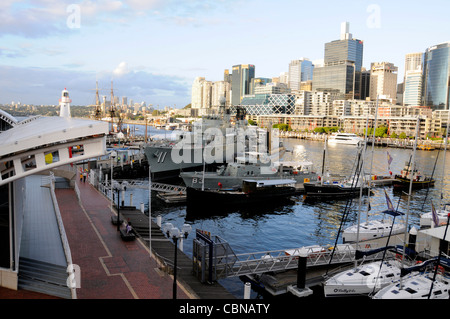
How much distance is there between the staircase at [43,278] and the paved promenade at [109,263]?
2.50ft

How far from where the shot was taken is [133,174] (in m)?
55.4

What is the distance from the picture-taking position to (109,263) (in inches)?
688

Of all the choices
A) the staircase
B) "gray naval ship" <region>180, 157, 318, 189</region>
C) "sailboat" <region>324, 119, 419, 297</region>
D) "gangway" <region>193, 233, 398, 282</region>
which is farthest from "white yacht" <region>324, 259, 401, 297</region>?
"gray naval ship" <region>180, 157, 318, 189</region>

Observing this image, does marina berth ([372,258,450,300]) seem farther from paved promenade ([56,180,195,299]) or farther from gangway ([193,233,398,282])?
paved promenade ([56,180,195,299])

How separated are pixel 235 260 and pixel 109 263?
20.7ft

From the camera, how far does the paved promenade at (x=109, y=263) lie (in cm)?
1468

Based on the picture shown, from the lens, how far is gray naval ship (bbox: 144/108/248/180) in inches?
2074

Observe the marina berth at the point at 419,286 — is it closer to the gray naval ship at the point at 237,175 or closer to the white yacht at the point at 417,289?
the white yacht at the point at 417,289

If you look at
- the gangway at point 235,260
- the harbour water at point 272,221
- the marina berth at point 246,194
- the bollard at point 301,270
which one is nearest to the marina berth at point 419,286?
the bollard at point 301,270

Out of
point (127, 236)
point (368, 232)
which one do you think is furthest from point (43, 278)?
point (368, 232)

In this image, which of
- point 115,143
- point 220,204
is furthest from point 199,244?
point 115,143
